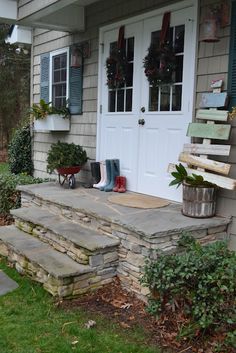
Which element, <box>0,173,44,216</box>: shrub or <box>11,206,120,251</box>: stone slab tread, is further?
<box>0,173,44,216</box>: shrub

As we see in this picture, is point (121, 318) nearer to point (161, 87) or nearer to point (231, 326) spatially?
point (231, 326)

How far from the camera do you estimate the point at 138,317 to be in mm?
3078

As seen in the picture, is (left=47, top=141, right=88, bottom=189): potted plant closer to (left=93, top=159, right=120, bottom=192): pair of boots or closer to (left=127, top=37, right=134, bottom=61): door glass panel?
(left=93, top=159, right=120, bottom=192): pair of boots

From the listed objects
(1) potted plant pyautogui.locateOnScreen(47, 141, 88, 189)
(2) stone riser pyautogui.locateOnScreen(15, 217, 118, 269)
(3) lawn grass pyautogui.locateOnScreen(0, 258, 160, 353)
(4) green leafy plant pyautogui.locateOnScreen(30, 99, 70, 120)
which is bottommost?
(3) lawn grass pyautogui.locateOnScreen(0, 258, 160, 353)

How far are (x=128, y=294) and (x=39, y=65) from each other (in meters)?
4.90

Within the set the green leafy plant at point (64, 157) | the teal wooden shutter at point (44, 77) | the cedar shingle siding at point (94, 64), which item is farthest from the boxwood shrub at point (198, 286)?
the teal wooden shutter at point (44, 77)

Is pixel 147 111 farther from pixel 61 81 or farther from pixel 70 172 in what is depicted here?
pixel 61 81

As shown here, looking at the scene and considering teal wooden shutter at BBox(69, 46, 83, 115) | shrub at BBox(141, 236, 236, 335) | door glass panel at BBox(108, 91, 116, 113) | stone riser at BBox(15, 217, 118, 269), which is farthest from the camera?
teal wooden shutter at BBox(69, 46, 83, 115)

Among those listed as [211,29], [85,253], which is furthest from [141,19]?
[85,253]

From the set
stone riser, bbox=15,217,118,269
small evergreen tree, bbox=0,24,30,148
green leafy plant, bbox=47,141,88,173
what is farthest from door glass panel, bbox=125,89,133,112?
small evergreen tree, bbox=0,24,30,148

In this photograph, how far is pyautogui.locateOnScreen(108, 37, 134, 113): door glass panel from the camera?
16.2 ft

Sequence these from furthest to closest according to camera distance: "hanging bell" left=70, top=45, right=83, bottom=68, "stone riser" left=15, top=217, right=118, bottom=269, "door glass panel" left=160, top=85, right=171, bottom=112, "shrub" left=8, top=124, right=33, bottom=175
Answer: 1. "shrub" left=8, top=124, right=33, bottom=175
2. "hanging bell" left=70, top=45, right=83, bottom=68
3. "door glass panel" left=160, top=85, right=171, bottom=112
4. "stone riser" left=15, top=217, right=118, bottom=269

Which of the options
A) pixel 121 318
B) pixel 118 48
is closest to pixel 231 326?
pixel 121 318

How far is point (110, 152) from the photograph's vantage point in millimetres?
5348
